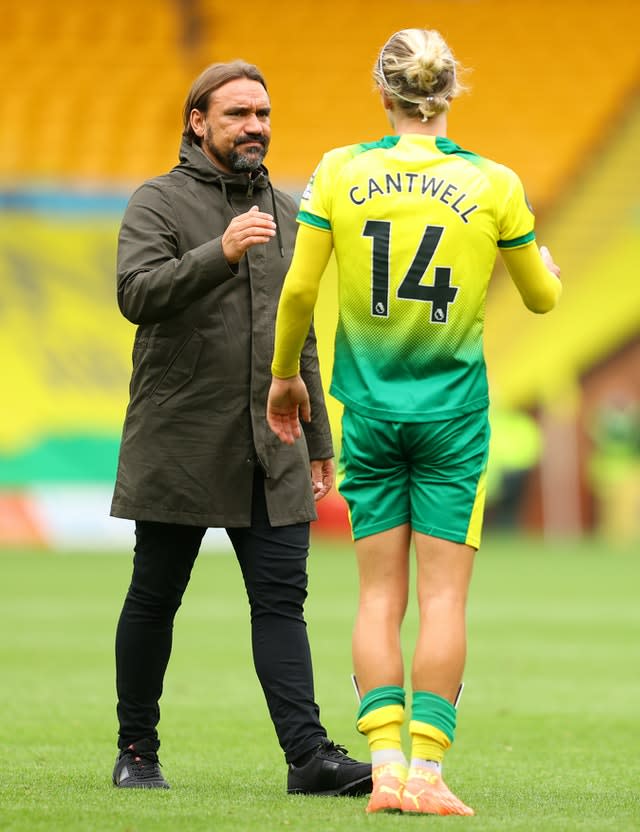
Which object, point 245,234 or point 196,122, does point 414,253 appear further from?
point 196,122

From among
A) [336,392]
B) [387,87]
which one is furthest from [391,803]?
[387,87]

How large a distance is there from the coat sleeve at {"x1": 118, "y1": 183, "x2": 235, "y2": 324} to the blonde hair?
2.09ft

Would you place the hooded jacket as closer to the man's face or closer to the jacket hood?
the jacket hood

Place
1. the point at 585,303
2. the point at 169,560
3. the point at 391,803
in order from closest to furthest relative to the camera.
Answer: the point at 391,803 < the point at 169,560 < the point at 585,303

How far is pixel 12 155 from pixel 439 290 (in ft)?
56.7

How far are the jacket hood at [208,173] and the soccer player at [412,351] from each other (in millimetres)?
670

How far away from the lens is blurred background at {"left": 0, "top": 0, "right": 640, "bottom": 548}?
2034cm

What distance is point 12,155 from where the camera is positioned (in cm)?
2056

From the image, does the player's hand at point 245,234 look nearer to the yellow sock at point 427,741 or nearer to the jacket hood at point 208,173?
the jacket hood at point 208,173

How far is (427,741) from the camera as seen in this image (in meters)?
3.95

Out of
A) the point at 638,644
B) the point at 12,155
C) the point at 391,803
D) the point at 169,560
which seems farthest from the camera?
the point at 12,155

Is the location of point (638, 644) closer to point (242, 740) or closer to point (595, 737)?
point (595, 737)

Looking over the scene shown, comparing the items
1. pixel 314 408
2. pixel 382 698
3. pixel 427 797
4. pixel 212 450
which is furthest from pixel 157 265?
pixel 427 797

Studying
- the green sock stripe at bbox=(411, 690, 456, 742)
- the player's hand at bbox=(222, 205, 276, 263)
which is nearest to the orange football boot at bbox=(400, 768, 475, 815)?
the green sock stripe at bbox=(411, 690, 456, 742)
